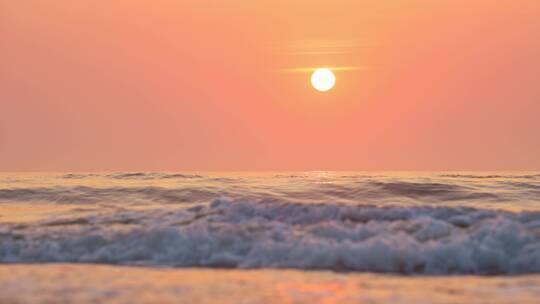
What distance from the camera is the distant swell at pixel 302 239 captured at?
11195 mm

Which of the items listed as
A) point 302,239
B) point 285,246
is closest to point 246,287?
point 285,246

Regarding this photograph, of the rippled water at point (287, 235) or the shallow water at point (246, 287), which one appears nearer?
the shallow water at point (246, 287)

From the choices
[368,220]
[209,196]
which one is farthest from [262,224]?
[209,196]

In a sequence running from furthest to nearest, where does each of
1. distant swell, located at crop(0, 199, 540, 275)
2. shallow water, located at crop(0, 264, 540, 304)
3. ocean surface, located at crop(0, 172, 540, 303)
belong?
1. distant swell, located at crop(0, 199, 540, 275)
2. ocean surface, located at crop(0, 172, 540, 303)
3. shallow water, located at crop(0, 264, 540, 304)

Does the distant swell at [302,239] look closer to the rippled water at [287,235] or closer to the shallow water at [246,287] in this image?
the rippled water at [287,235]

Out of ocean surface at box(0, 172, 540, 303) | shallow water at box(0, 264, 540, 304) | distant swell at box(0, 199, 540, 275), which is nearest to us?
shallow water at box(0, 264, 540, 304)

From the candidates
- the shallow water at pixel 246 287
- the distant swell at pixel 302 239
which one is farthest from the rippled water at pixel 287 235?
the shallow water at pixel 246 287

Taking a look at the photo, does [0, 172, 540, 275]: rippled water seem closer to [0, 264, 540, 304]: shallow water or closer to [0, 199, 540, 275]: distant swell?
[0, 199, 540, 275]: distant swell

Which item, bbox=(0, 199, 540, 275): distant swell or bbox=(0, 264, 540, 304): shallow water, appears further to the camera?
bbox=(0, 199, 540, 275): distant swell

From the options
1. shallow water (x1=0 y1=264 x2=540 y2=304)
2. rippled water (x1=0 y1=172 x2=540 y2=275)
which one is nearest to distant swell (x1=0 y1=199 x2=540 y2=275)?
rippled water (x1=0 y1=172 x2=540 y2=275)

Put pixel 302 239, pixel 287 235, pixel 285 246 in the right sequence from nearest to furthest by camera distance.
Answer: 1. pixel 285 246
2. pixel 302 239
3. pixel 287 235

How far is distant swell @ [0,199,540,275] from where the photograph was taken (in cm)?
1120

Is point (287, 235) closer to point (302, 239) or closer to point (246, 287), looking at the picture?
point (302, 239)

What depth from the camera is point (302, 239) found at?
12180 mm
